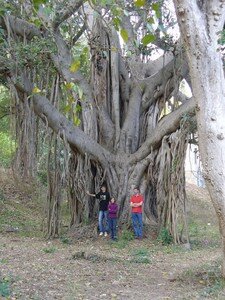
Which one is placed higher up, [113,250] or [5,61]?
[5,61]

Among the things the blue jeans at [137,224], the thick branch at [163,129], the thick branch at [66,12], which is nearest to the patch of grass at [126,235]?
the blue jeans at [137,224]

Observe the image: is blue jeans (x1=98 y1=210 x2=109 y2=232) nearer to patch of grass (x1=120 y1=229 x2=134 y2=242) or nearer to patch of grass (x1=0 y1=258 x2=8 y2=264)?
patch of grass (x1=120 y1=229 x2=134 y2=242)

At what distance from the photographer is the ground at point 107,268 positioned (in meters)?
5.91

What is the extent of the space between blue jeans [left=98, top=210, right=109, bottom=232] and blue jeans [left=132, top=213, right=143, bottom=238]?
64 cm

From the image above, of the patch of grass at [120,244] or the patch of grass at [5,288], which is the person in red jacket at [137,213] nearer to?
the patch of grass at [120,244]

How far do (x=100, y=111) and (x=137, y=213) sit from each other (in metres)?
2.51

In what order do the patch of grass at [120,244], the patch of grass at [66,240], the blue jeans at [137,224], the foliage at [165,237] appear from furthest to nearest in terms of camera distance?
the blue jeans at [137,224]
the foliage at [165,237]
the patch of grass at [66,240]
the patch of grass at [120,244]

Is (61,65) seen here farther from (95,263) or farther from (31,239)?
(95,263)

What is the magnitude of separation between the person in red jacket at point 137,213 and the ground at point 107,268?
222mm

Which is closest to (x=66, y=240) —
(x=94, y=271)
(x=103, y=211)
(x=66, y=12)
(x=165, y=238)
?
(x=103, y=211)

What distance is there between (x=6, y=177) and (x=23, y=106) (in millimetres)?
8301

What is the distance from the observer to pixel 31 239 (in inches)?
439

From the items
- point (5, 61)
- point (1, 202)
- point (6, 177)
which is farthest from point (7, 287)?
point (6, 177)

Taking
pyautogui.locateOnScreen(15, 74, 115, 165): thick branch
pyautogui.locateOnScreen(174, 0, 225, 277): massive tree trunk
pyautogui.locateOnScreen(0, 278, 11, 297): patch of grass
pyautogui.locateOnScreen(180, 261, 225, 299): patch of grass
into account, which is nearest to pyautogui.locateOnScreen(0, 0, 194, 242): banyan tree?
pyautogui.locateOnScreen(15, 74, 115, 165): thick branch
